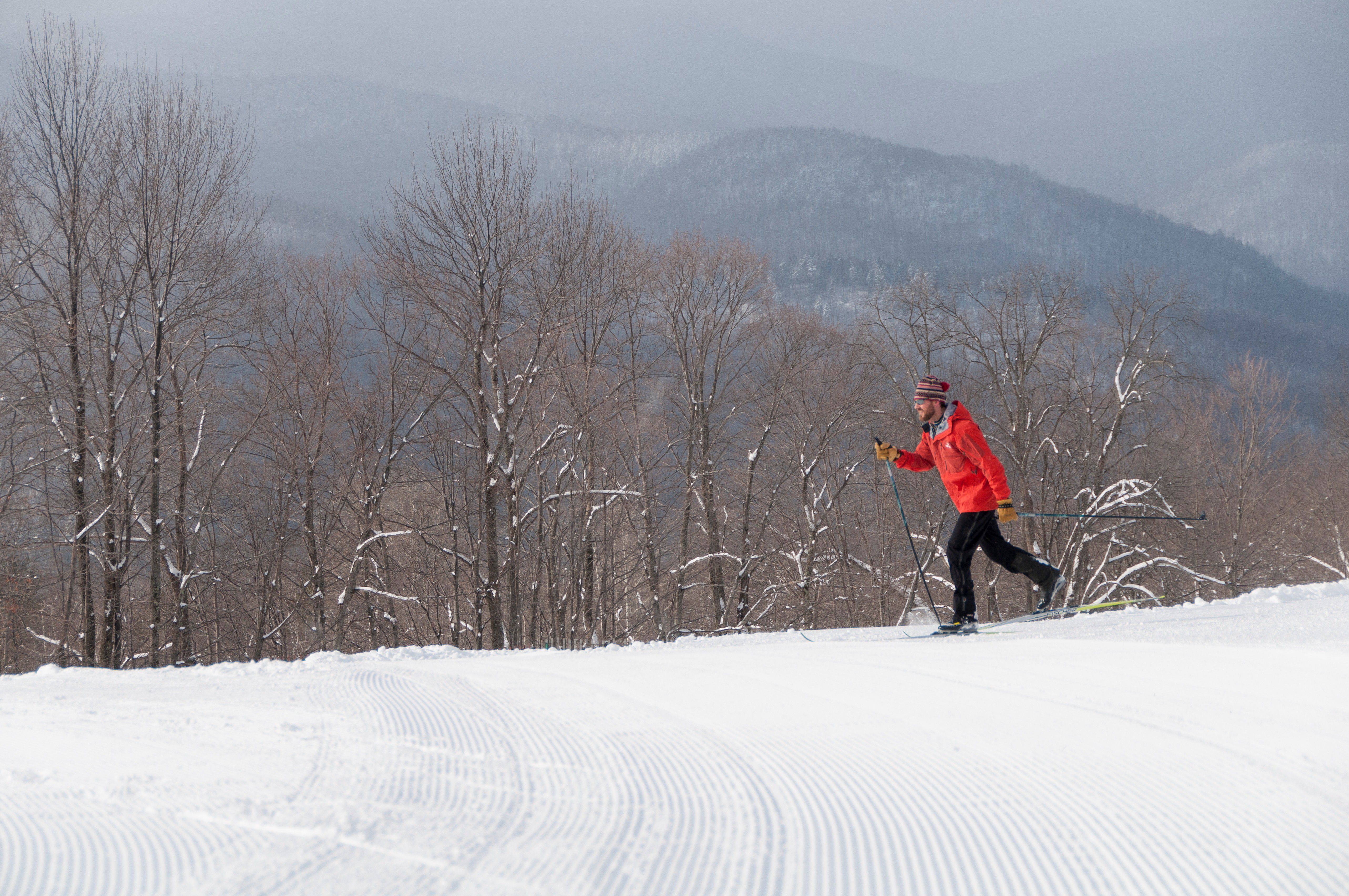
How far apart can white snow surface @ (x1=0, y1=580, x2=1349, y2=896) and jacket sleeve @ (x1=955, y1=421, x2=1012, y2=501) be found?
2692 mm

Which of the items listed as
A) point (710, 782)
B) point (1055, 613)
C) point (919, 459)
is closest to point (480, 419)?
point (919, 459)

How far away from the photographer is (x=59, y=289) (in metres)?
14.5

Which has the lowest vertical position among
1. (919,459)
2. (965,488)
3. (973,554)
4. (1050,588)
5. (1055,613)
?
(1055,613)

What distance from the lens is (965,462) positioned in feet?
22.3

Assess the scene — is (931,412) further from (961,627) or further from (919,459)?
(961,627)

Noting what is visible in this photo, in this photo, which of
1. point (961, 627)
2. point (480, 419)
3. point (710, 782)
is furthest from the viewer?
point (480, 419)

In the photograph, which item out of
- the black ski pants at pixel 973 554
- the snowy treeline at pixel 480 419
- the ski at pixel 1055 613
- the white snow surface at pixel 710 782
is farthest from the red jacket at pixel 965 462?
the snowy treeline at pixel 480 419

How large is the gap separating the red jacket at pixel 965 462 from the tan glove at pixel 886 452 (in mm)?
102

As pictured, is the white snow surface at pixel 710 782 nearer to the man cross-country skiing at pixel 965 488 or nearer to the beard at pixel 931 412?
the man cross-country skiing at pixel 965 488

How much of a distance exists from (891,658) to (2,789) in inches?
143

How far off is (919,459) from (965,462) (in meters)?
0.43

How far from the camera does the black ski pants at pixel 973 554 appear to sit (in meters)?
6.85

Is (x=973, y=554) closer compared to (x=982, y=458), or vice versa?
(x=982, y=458)

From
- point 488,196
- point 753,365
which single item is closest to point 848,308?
point 753,365
